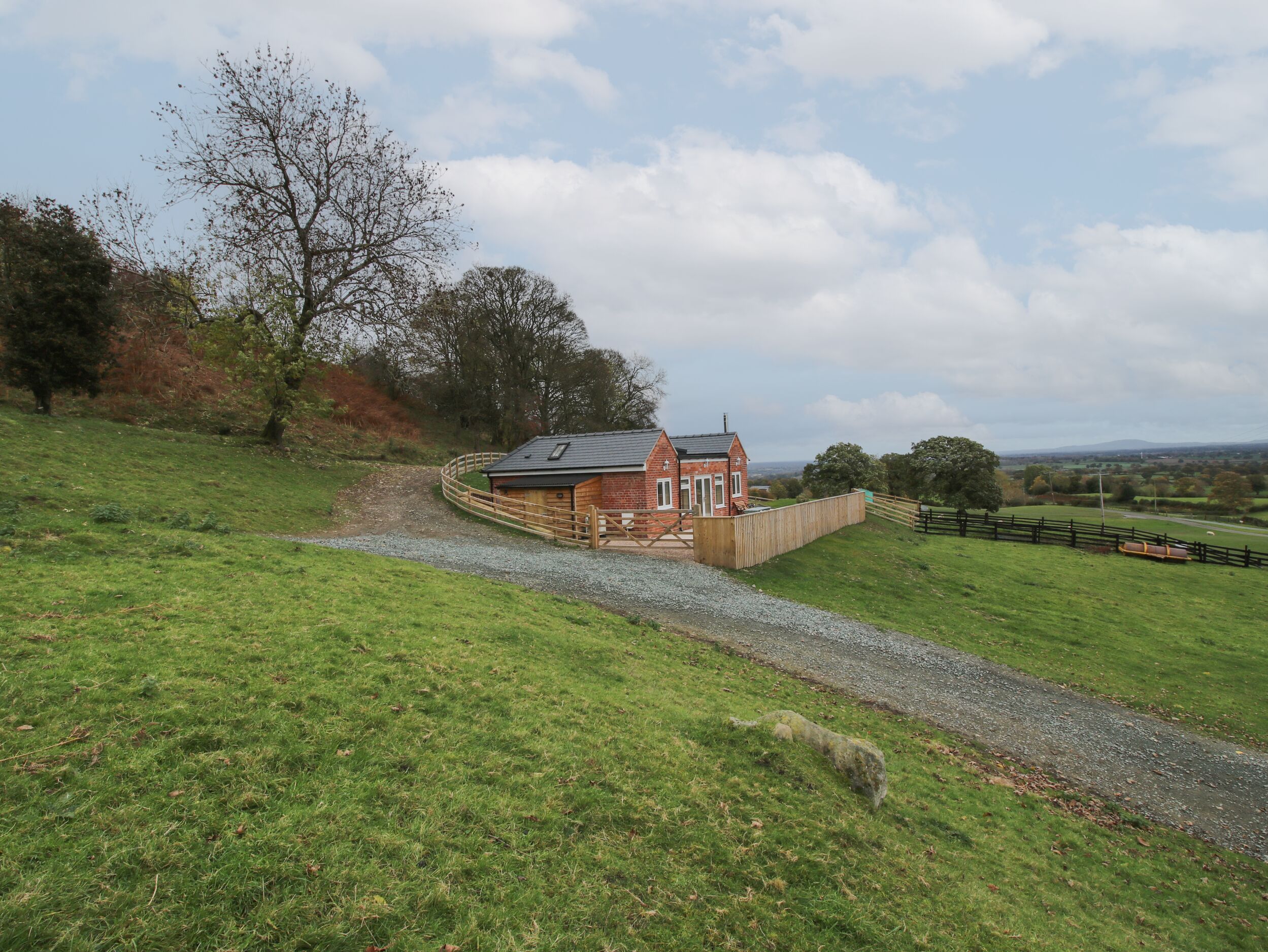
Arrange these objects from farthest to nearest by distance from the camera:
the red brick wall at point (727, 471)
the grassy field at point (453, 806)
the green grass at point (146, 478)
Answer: the red brick wall at point (727, 471) → the green grass at point (146, 478) → the grassy field at point (453, 806)

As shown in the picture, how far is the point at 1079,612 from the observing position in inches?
734

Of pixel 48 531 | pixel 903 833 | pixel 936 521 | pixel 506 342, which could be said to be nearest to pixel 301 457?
pixel 48 531

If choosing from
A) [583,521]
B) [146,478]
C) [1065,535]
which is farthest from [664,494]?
[1065,535]

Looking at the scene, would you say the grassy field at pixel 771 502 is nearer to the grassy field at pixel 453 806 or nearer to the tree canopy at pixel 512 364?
the tree canopy at pixel 512 364

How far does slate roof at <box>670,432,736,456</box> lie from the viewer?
32.1 metres

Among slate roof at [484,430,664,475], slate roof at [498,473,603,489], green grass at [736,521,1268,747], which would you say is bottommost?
green grass at [736,521,1268,747]

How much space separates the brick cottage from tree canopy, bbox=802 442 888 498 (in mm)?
16154

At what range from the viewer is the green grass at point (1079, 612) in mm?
12898

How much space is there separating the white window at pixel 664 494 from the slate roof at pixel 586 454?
1.80 meters

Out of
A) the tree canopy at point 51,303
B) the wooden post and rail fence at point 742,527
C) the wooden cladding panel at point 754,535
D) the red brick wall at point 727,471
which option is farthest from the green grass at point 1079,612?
the tree canopy at point 51,303

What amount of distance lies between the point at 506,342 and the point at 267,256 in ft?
70.3

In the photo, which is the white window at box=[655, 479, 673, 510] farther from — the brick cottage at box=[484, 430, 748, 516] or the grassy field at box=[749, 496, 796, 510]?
the grassy field at box=[749, 496, 796, 510]

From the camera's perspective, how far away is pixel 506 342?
45.9 metres

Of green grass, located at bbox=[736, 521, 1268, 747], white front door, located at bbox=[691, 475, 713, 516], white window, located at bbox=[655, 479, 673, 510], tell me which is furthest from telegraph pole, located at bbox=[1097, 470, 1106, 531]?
white window, located at bbox=[655, 479, 673, 510]
